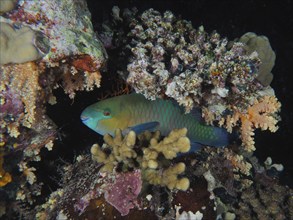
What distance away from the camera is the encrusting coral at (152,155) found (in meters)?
2.55

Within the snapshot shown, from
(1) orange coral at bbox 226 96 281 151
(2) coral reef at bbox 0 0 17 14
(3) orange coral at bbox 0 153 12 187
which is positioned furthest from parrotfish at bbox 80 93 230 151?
(2) coral reef at bbox 0 0 17 14

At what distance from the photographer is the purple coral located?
2615 mm

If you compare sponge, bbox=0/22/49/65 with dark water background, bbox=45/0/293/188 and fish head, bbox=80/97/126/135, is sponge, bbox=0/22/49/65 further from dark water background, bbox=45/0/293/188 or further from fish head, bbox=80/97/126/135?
dark water background, bbox=45/0/293/188

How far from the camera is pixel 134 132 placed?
8.36 feet

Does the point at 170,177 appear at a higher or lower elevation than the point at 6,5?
lower

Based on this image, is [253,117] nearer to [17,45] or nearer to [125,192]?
[125,192]

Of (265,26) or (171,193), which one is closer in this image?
(171,193)

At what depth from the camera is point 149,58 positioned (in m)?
2.97

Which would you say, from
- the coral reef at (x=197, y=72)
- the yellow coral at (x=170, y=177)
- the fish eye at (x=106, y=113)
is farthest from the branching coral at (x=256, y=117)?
the fish eye at (x=106, y=113)

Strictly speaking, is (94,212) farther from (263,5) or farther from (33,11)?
(263,5)

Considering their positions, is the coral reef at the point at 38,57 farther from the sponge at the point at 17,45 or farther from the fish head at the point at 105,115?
the fish head at the point at 105,115

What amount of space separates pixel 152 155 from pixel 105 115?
670 mm

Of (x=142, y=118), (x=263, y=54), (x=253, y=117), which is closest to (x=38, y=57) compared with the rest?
(x=142, y=118)

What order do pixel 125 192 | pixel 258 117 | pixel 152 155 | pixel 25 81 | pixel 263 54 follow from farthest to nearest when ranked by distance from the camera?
pixel 263 54
pixel 258 117
pixel 125 192
pixel 152 155
pixel 25 81
